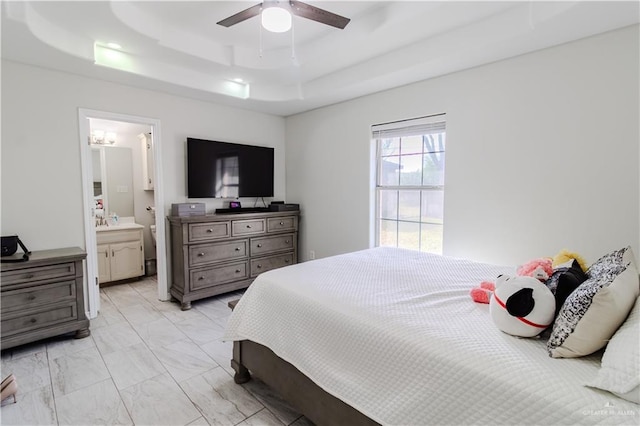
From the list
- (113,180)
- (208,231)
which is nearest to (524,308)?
(208,231)

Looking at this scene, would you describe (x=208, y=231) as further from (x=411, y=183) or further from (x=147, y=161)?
(x=411, y=183)

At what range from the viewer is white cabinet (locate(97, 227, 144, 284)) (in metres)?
4.13

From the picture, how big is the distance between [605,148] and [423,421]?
2.33 m

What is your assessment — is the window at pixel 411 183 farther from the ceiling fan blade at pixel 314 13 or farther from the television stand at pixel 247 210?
the television stand at pixel 247 210

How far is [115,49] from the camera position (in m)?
2.84

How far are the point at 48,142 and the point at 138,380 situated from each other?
91.4 inches

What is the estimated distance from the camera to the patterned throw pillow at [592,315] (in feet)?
3.42

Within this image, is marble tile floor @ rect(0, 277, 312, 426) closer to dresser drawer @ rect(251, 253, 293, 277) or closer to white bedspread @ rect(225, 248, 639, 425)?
white bedspread @ rect(225, 248, 639, 425)

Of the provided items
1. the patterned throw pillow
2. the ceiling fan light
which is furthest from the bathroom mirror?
the patterned throw pillow

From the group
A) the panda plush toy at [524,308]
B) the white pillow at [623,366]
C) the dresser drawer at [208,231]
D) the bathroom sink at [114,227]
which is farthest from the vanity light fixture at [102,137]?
the white pillow at [623,366]

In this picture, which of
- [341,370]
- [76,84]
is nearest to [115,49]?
[76,84]

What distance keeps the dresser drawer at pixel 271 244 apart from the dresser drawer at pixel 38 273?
5.96 feet

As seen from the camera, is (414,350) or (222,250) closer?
(414,350)

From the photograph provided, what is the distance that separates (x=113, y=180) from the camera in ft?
15.6
